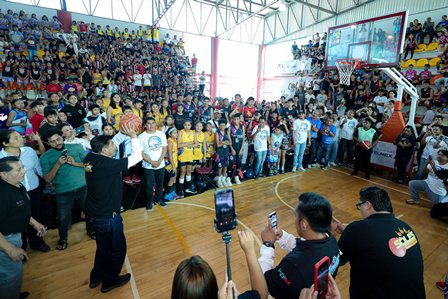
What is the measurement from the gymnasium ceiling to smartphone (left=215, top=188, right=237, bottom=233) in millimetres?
14696

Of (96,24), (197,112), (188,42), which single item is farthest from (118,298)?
(188,42)

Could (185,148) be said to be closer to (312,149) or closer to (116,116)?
(116,116)

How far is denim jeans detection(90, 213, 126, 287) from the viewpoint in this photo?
272 cm

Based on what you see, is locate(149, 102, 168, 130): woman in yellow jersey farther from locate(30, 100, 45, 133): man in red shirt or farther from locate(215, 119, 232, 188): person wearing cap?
locate(30, 100, 45, 133): man in red shirt

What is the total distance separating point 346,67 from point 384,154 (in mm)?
4659

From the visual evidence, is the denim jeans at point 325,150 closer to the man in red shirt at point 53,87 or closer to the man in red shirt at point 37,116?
the man in red shirt at point 37,116

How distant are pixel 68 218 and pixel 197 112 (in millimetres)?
5402

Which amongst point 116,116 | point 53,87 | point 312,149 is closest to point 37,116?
point 116,116

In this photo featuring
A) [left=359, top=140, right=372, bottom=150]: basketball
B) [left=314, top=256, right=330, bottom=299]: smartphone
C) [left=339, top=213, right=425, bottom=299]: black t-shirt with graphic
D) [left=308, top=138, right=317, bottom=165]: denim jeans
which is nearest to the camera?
[left=314, top=256, right=330, bottom=299]: smartphone

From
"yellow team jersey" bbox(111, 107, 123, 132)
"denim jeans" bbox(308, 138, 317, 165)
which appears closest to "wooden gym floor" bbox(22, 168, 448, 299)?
"denim jeans" bbox(308, 138, 317, 165)

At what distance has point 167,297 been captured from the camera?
2855 mm

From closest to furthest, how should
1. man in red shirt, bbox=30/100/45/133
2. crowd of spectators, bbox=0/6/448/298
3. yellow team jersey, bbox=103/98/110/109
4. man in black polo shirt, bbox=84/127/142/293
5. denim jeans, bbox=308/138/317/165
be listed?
man in black polo shirt, bbox=84/127/142/293
crowd of spectators, bbox=0/6/448/298
man in red shirt, bbox=30/100/45/133
yellow team jersey, bbox=103/98/110/109
denim jeans, bbox=308/138/317/165

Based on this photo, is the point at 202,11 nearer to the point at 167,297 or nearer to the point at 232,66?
the point at 232,66

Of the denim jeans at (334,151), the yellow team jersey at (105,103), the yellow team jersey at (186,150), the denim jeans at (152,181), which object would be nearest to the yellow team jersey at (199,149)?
the yellow team jersey at (186,150)
